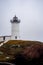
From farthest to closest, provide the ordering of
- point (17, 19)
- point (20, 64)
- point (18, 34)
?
point (17, 19) < point (18, 34) < point (20, 64)

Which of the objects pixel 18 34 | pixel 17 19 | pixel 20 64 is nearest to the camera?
pixel 20 64

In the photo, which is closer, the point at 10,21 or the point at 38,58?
the point at 38,58

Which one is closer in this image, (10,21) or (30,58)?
(30,58)

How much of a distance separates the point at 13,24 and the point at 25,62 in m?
23.4

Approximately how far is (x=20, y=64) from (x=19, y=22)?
24.1 metres

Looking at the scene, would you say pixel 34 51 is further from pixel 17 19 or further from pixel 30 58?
pixel 17 19

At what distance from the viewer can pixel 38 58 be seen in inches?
312

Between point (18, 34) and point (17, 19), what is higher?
point (17, 19)

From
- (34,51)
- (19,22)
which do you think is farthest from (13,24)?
(34,51)

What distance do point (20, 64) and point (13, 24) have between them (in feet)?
76.8

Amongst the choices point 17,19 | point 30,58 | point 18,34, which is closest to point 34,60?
point 30,58

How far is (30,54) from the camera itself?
27.0 feet

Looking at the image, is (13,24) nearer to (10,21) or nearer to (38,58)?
(10,21)

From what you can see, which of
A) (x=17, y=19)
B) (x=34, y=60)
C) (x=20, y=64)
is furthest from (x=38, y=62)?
(x=17, y=19)
